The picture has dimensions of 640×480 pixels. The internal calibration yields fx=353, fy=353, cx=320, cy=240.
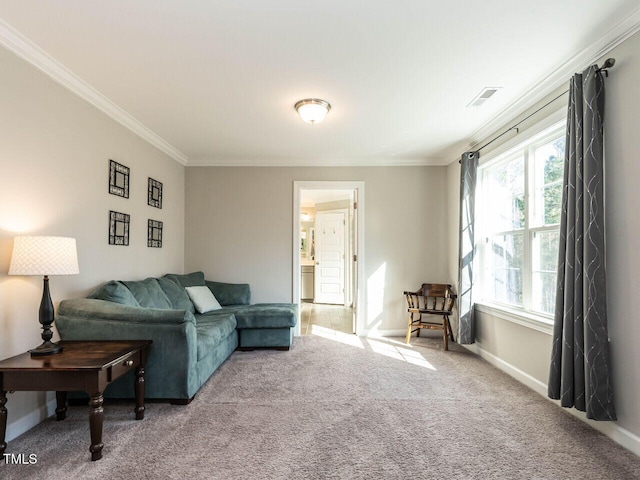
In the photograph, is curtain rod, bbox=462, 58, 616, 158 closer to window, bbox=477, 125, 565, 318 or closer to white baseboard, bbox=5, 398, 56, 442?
window, bbox=477, 125, 565, 318

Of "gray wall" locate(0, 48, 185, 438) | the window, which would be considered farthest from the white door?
"gray wall" locate(0, 48, 185, 438)

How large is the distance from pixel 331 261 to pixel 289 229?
3.04 m

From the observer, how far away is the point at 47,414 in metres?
2.49

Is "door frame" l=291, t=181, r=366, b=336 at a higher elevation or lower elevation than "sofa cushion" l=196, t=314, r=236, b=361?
higher

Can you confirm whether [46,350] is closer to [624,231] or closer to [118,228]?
[118,228]

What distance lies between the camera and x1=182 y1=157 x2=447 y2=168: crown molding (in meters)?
5.01

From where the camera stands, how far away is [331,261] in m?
7.94

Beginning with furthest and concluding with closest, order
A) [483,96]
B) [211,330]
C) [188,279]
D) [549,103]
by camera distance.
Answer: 1. [188,279]
2. [211,330]
3. [483,96]
4. [549,103]

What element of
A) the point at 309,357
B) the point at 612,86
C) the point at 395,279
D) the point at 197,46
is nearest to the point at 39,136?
the point at 197,46

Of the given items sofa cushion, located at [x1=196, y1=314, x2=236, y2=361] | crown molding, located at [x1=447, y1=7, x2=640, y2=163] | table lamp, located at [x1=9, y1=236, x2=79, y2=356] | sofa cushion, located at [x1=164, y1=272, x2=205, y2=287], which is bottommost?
sofa cushion, located at [x1=196, y1=314, x2=236, y2=361]

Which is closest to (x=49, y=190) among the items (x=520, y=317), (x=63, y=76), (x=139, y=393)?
(x=63, y=76)

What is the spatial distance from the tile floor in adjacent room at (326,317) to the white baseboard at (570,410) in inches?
80.6

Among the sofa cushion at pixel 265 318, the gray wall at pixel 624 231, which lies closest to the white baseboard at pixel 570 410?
the gray wall at pixel 624 231

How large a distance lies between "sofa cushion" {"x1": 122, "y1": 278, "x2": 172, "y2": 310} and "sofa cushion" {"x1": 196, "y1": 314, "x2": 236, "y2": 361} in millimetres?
416
